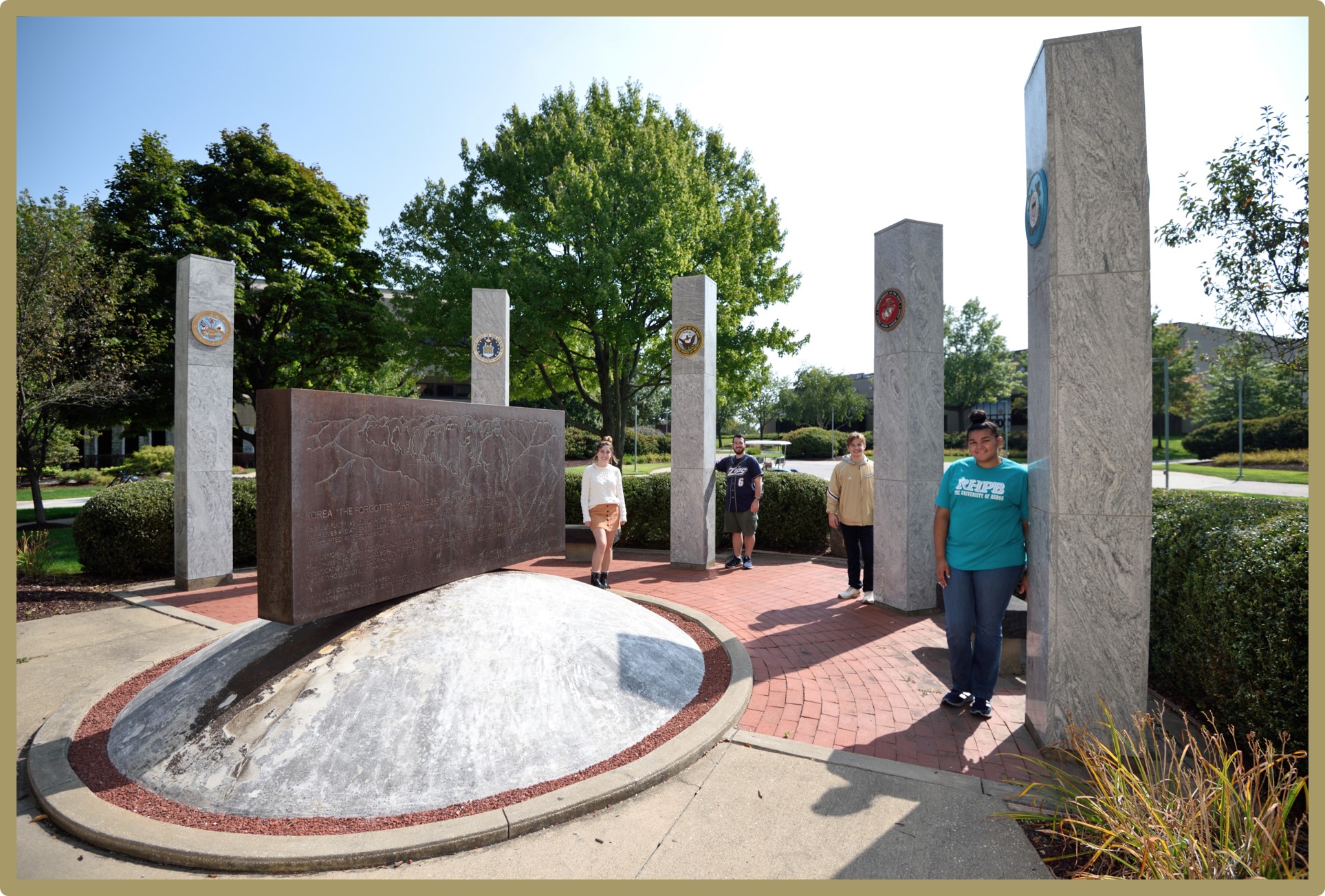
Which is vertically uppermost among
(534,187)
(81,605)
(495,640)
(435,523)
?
(534,187)

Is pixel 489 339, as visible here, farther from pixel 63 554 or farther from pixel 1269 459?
pixel 1269 459

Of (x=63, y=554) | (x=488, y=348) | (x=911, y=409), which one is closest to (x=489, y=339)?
(x=488, y=348)

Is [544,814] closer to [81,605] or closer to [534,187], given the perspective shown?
[81,605]

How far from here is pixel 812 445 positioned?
52.4 m

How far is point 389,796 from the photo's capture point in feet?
11.4

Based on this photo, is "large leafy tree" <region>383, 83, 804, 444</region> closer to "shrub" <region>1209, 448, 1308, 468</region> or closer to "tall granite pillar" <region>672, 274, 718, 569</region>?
"tall granite pillar" <region>672, 274, 718, 569</region>

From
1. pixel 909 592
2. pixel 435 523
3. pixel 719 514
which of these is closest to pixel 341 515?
pixel 435 523

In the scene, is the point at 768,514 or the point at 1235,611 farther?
the point at 768,514

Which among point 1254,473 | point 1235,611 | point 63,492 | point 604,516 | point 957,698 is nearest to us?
point 1235,611

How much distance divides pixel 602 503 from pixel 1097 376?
17.3 feet

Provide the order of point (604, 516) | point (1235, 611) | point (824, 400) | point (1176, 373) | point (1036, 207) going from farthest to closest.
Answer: point (824, 400)
point (1176, 373)
point (604, 516)
point (1036, 207)
point (1235, 611)

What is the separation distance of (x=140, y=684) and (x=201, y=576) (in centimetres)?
424

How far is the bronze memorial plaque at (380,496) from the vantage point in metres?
3.99

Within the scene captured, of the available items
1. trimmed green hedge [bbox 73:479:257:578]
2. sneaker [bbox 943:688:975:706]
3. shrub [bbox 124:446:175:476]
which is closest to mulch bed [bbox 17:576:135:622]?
trimmed green hedge [bbox 73:479:257:578]
